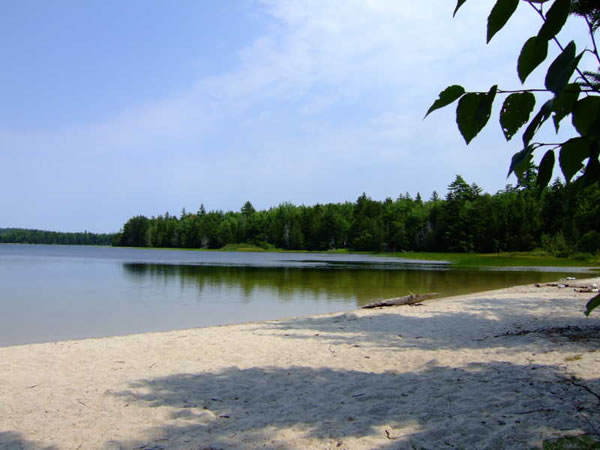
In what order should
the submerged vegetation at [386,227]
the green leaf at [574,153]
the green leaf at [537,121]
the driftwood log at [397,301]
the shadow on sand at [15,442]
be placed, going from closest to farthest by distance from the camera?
the green leaf at [537,121], the green leaf at [574,153], the shadow on sand at [15,442], the driftwood log at [397,301], the submerged vegetation at [386,227]

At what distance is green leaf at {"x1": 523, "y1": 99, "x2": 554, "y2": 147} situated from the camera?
109cm

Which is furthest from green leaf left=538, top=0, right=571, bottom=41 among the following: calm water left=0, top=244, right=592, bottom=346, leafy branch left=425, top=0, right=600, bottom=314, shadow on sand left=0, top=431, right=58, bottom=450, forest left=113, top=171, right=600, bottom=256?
forest left=113, top=171, right=600, bottom=256

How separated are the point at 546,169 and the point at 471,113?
0.90 ft

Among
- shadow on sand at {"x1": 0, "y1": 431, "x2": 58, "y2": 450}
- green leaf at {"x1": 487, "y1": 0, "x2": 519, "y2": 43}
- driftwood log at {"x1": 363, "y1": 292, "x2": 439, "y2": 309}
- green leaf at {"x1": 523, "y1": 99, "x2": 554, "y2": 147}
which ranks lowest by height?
driftwood log at {"x1": 363, "y1": 292, "x2": 439, "y2": 309}

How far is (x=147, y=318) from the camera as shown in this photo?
56.6 feet

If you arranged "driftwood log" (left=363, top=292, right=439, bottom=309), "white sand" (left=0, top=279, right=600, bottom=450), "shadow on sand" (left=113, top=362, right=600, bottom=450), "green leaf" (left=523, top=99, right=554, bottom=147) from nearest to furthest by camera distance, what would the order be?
"green leaf" (left=523, top=99, right=554, bottom=147), "shadow on sand" (left=113, top=362, right=600, bottom=450), "white sand" (left=0, top=279, right=600, bottom=450), "driftwood log" (left=363, top=292, right=439, bottom=309)

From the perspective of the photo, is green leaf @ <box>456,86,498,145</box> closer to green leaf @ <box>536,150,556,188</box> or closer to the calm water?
green leaf @ <box>536,150,556,188</box>

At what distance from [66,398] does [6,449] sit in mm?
1787

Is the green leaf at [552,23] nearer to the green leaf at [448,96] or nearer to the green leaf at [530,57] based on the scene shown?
the green leaf at [530,57]

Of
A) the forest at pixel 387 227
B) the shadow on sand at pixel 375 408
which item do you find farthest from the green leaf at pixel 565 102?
the forest at pixel 387 227

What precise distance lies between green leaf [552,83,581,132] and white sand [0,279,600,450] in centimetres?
338

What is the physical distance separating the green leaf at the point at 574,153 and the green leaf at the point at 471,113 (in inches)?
9.2

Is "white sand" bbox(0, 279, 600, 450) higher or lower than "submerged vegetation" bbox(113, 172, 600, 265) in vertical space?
lower

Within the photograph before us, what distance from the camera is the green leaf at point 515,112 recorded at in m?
1.18
